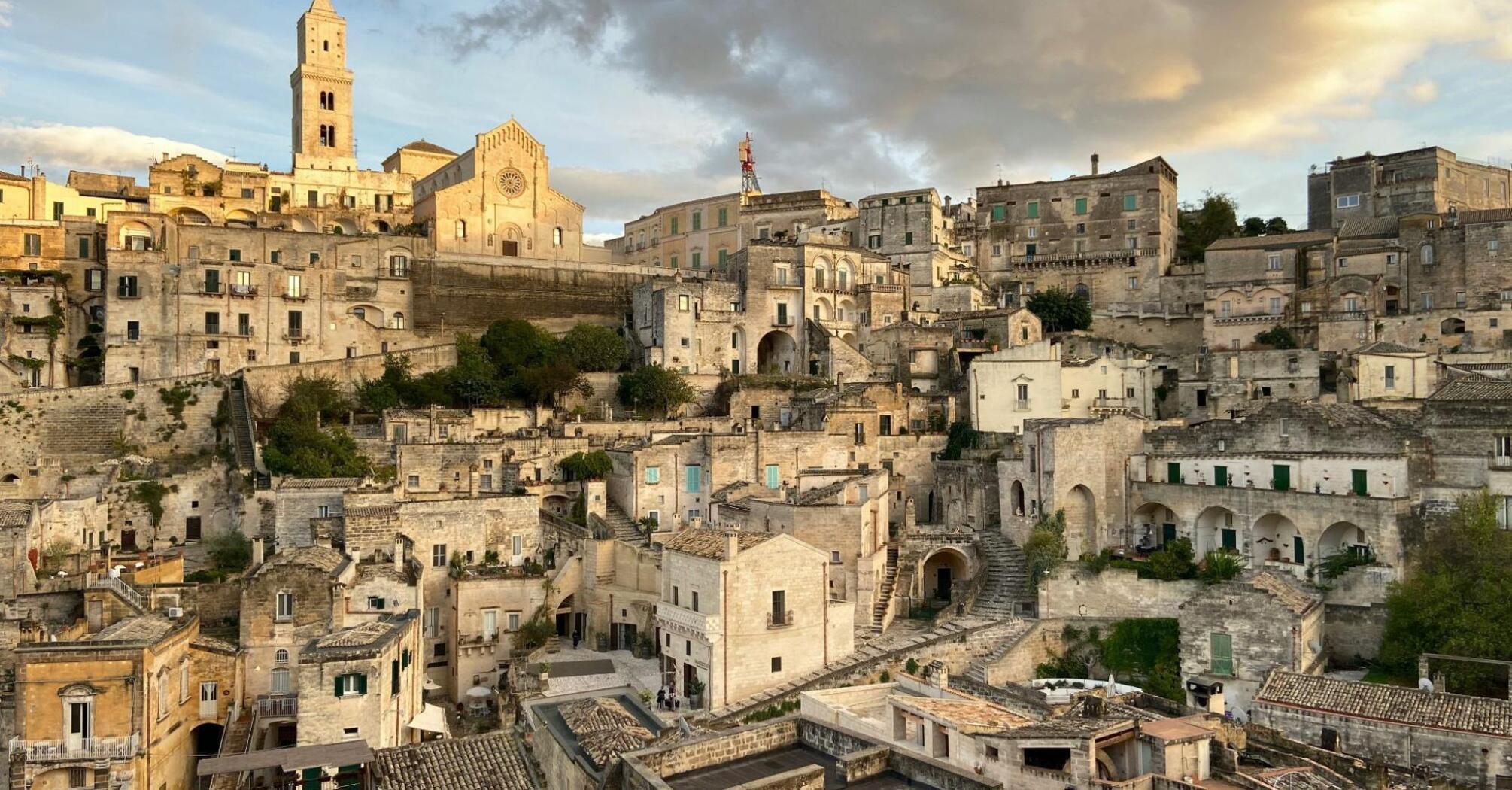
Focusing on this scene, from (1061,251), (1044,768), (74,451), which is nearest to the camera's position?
(1044,768)

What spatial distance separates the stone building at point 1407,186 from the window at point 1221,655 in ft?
137

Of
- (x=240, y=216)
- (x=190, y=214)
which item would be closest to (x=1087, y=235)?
(x=240, y=216)

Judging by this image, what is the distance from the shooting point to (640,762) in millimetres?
14109

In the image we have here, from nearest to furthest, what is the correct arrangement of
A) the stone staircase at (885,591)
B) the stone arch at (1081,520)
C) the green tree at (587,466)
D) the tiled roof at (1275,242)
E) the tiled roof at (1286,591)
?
the tiled roof at (1286,591) → the stone staircase at (885,591) → the stone arch at (1081,520) → the green tree at (587,466) → the tiled roof at (1275,242)

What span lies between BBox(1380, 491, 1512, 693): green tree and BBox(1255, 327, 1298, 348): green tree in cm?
2070

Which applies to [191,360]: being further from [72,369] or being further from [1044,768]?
[1044,768]

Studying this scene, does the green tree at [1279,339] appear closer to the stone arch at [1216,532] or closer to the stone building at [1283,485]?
the stone building at [1283,485]

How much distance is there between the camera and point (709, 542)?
29.7 metres

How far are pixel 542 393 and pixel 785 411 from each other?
1006 centimetres

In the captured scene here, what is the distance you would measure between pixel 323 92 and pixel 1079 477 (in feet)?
168

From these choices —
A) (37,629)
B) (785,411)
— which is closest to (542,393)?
(785,411)

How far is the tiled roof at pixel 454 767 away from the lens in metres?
20.4

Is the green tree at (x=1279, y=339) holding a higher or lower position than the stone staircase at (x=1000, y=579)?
higher

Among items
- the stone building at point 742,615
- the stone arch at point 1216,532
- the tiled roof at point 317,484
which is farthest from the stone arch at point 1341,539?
the tiled roof at point 317,484
